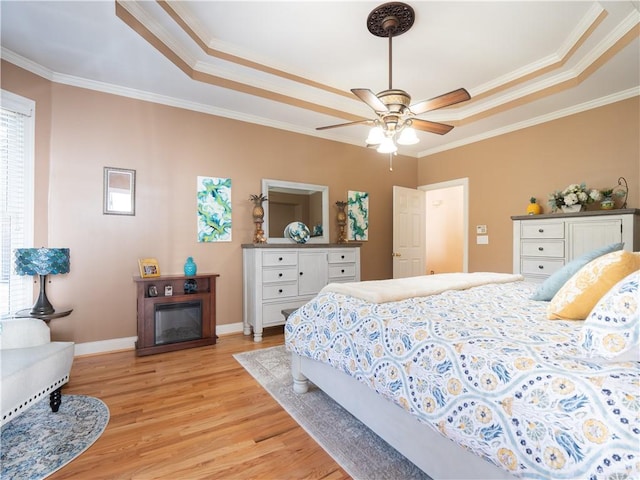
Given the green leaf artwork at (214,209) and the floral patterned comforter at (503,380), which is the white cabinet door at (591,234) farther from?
the green leaf artwork at (214,209)

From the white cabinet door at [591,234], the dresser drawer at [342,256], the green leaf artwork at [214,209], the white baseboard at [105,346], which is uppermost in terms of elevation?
the green leaf artwork at [214,209]

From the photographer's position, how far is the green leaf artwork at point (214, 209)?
146 inches

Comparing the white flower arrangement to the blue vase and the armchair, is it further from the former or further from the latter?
the armchair

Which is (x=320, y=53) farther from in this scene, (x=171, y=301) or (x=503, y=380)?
(x=503, y=380)

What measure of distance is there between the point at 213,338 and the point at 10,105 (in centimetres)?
274

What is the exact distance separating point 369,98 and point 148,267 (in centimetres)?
270

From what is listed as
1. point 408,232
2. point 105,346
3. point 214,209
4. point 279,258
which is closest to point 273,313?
point 279,258

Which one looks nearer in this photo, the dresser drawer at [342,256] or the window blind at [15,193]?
the window blind at [15,193]

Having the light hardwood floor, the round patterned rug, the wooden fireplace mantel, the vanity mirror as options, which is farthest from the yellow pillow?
the vanity mirror

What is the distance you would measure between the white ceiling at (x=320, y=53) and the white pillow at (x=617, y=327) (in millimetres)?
2451

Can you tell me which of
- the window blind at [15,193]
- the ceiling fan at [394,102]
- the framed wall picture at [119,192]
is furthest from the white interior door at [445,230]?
Result: the window blind at [15,193]

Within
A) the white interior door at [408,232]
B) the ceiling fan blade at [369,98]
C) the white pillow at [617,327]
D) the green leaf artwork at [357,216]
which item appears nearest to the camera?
the white pillow at [617,327]

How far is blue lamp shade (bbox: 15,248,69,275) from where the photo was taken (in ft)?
8.00

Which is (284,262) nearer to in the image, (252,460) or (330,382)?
(330,382)
